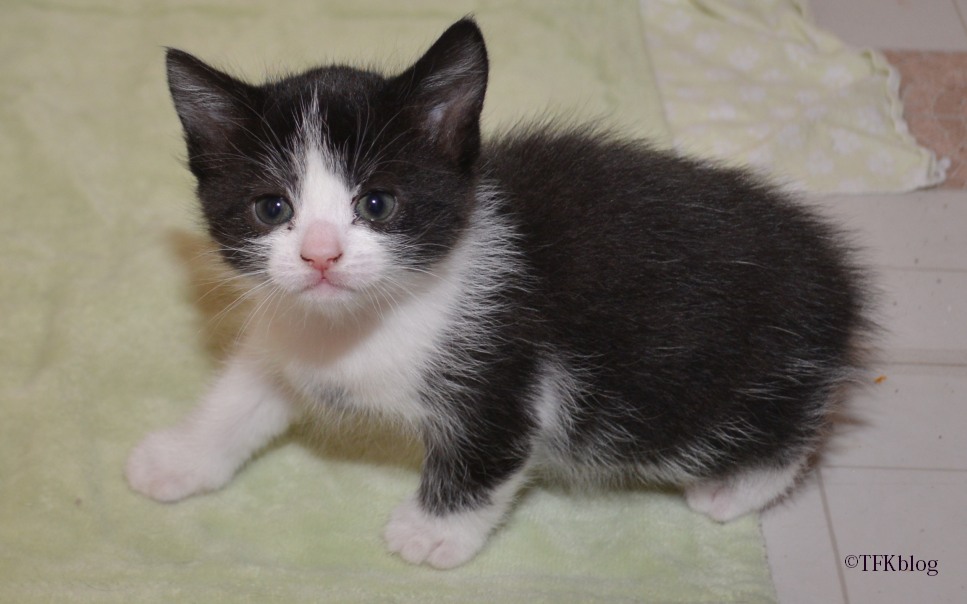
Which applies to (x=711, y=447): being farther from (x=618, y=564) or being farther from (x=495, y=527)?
(x=495, y=527)

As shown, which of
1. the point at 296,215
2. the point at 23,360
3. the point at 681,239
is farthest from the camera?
the point at 23,360

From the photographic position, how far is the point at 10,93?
8.42ft

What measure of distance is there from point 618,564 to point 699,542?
18 centimetres

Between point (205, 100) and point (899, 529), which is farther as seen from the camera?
point (899, 529)

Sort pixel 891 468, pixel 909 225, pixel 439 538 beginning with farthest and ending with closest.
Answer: pixel 909 225
pixel 891 468
pixel 439 538

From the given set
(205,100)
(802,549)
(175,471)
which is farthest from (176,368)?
(802,549)

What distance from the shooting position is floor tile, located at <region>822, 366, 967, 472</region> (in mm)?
2098

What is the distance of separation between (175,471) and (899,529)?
1.46 meters

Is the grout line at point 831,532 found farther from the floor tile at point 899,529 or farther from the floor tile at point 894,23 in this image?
the floor tile at point 894,23

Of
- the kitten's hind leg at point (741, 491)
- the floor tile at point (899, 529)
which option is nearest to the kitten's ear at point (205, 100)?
the kitten's hind leg at point (741, 491)

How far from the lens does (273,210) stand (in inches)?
59.3

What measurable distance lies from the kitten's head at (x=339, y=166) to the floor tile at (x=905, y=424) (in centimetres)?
109

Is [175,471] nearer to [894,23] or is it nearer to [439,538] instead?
[439,538]

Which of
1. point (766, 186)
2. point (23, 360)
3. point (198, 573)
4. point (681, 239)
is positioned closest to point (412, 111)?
point (681, 239)
